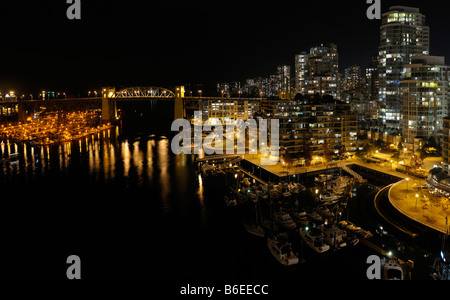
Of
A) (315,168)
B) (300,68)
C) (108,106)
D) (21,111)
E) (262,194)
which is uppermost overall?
(300,68)

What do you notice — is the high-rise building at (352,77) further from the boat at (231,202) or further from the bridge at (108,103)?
the boat at (231,202)

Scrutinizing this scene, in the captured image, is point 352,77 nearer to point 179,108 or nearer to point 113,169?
point 179,108

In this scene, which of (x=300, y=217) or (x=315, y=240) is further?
(x=300, y=217)

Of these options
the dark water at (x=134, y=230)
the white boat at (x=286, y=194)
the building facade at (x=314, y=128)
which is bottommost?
the dark water at (x=134, y=230)

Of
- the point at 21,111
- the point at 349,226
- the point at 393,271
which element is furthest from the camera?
the point at 21,111

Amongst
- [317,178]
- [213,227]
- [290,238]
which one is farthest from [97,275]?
[317,178]

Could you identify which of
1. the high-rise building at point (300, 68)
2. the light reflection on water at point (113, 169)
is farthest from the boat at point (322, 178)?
the high-rise building at point (300, 68)

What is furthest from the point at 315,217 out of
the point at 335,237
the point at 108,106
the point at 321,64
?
the point at 108,106
